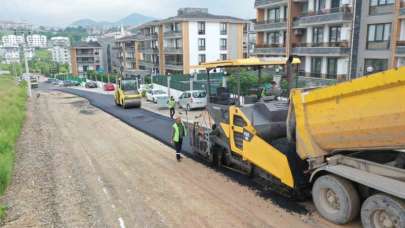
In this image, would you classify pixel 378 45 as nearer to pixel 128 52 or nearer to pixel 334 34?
pixel 334 34

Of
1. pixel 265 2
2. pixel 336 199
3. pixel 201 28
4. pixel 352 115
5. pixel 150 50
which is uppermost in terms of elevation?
pixel 265 2

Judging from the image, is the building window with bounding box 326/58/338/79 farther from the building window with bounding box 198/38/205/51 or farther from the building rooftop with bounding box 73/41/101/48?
the building rooftop with bounding box 73/41/101/48

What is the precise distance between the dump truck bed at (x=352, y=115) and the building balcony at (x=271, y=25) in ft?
96.1

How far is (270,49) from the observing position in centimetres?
3684

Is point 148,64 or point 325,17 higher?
point 325,17

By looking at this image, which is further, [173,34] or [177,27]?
[173,34]

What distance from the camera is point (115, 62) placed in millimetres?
91438

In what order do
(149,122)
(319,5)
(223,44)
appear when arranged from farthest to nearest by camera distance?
(223,44), (319,5), (149,122)

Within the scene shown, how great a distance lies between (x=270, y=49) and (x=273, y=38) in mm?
1483

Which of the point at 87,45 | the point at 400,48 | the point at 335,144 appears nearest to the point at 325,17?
the point at 400,48

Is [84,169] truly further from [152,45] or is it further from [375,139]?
[152,45]

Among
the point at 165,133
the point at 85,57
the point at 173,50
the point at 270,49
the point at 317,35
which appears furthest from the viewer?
the point at 85,57

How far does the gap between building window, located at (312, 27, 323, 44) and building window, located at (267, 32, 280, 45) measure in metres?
5.53

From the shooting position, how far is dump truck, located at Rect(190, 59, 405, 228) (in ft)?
18.9
